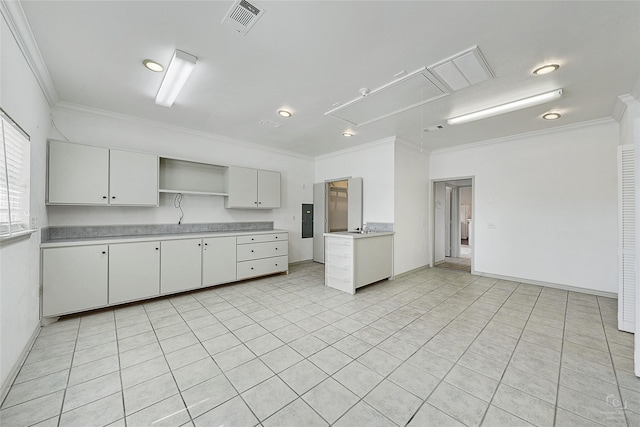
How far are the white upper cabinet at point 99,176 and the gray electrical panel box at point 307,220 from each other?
3.28 m

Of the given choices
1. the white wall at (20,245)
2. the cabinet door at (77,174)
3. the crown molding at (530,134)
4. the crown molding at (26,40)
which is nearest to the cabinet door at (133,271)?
the white wall at (20,245)

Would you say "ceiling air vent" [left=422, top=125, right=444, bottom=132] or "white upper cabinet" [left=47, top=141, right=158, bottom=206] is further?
"ceiling air vent" [left=422, top=125, right=444, bottom=132]

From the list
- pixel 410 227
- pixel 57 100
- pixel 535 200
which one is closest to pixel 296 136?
pixel 410 227

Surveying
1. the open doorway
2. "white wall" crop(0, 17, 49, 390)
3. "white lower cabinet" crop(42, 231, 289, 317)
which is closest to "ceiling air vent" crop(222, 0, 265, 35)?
"white wall" crop(0, 17, 49, 390)

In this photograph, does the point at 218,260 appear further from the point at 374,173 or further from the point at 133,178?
the point at 374,173

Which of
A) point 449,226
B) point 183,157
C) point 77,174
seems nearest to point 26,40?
point 77,174

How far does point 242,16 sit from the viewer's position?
5.98 feet

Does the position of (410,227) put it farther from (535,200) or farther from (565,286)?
(565,286)

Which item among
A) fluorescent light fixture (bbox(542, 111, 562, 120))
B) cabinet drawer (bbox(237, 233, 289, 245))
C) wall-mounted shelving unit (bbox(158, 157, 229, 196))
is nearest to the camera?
fluorescent light fixture (bbox(542, 111, 562, 120))

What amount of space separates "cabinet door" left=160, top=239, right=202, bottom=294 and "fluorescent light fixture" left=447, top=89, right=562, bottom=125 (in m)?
4.51

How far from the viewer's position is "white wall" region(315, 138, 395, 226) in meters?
4.77

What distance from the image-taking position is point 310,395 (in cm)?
172

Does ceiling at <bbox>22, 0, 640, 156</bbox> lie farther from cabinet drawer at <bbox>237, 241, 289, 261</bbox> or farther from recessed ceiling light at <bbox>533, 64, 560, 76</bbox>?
cabinet drawer at <bbox>237, 241, 289, 261</bbox>

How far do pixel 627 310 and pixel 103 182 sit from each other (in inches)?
259
